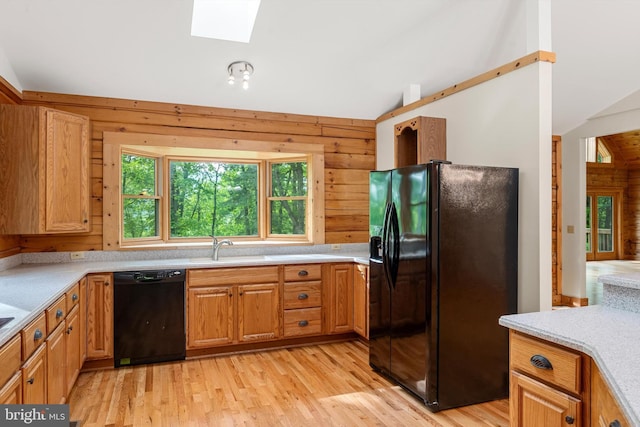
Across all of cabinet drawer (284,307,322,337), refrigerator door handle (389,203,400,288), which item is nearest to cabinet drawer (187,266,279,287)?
cabinet drawer (284,307,322,337)

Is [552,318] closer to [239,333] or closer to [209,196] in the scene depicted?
[239,333]

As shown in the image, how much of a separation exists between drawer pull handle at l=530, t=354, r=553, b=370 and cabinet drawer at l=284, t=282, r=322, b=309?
258 centimetres

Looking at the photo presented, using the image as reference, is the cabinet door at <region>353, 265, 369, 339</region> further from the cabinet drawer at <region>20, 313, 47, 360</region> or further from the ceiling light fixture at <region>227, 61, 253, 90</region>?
the cabinet drawer at <region>20, 313, 47, 360</region>

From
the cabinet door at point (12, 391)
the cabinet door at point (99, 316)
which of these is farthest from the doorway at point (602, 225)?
the cabinet door at point (12, 391)

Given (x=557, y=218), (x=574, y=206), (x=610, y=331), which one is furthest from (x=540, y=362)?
(x=574, y=206)

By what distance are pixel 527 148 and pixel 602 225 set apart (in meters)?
9.37

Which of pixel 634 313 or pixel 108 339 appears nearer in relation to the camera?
pixel 634 313

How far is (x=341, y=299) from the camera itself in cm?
423

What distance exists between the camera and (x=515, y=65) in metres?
2.99

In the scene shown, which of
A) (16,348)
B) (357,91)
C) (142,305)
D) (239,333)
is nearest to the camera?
(16,348)

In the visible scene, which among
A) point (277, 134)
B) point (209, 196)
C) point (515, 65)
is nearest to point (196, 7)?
point (277, 134)

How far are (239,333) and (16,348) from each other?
2.20m

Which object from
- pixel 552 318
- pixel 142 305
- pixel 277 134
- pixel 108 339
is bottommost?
pixel 108 339

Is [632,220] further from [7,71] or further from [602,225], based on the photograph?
[7,71]
